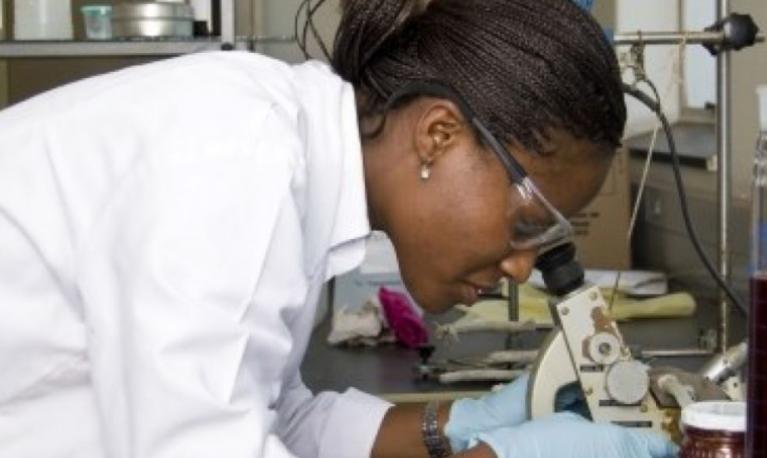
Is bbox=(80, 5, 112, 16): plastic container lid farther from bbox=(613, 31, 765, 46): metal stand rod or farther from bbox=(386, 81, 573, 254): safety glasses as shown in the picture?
bbox=(386, 81, 573, 254): safety glasses

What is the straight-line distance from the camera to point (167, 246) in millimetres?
1145

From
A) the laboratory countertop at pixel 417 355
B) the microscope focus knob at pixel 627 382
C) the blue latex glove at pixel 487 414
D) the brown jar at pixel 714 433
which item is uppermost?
the brown jar at pixel 714 433

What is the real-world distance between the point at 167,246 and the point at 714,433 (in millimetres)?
510

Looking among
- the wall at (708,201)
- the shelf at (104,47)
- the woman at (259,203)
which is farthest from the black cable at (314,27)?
the shelf at (104,47)

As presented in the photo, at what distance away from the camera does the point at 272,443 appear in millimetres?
1209

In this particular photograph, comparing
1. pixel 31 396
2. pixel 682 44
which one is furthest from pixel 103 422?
pixel 682 44

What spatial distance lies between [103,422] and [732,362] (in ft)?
2.44

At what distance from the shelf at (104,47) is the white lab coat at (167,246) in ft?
4.72

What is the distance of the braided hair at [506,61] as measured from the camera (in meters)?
1.35

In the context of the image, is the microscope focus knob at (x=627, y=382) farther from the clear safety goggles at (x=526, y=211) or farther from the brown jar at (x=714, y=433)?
the brown jar at (x=714, y=433)

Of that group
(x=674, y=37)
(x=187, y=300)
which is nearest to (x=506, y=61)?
(x=187, y=300)

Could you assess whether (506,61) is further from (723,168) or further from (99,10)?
(99,10)

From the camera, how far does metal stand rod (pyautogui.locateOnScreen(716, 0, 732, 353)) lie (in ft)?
7.34

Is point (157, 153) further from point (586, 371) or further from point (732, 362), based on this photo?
point (732, 362)
